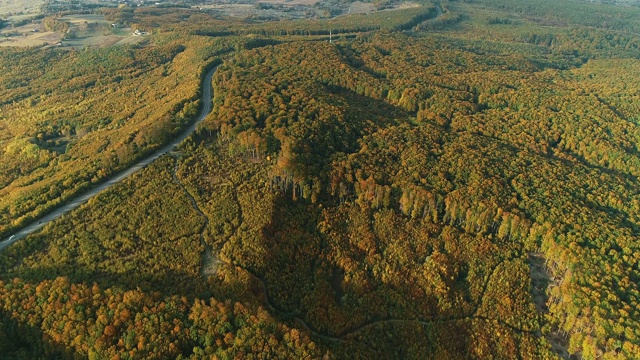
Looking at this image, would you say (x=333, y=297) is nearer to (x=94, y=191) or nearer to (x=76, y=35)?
(x=94, y=191)

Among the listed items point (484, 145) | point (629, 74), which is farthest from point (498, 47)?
point (484, 145)

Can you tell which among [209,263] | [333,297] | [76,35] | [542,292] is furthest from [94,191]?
[76,35]

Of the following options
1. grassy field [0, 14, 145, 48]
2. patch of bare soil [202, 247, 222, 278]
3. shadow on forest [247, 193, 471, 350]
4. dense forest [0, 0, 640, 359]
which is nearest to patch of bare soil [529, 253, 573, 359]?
dense forest [0, 0, 640, 359]

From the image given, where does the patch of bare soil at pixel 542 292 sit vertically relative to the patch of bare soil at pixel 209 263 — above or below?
below

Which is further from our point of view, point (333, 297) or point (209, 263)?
point (333, 297)

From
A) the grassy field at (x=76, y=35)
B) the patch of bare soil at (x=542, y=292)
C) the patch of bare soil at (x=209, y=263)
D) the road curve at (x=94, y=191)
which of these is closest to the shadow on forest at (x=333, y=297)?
the patch of bare soil at (x=209, y=263)

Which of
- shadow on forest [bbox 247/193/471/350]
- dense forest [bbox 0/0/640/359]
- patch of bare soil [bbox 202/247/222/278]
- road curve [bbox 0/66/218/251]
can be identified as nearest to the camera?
dense forest [bbox 0/0/640/359]

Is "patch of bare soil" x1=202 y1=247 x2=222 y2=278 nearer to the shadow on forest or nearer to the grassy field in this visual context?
the shadow on forest

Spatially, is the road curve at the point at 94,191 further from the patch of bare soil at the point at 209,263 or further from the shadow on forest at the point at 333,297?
the shadow on forest at the point at 333,297
